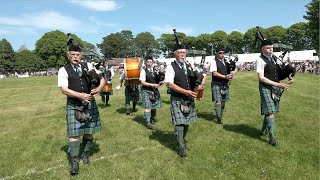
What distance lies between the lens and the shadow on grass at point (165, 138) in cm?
745

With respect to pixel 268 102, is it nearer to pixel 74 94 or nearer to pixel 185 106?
pixel 185 106

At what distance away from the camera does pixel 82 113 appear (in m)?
5.90

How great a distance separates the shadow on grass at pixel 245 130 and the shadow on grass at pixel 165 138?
157cm

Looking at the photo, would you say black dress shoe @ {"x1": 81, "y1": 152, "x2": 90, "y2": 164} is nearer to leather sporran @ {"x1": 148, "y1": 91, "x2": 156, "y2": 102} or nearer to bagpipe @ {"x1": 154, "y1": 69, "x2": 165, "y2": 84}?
leather sporran @ {"x1": 148, "y1": 91, "x2": 156, "y2": 102}

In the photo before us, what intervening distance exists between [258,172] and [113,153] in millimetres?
3007

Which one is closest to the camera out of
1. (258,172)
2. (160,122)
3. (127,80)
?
(258,172)

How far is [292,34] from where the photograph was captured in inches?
3615

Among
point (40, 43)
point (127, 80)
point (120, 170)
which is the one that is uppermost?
point (40, 43)

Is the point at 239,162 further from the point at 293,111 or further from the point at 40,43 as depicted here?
the point at 40,43

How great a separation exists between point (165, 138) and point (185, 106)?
1.80m

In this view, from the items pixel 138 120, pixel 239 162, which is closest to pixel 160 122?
pixel 138 120

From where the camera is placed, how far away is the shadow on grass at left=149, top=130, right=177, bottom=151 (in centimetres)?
745

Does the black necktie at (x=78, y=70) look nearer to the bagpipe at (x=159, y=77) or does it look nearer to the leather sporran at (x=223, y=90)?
the bagpipe at (x=159, y=77)

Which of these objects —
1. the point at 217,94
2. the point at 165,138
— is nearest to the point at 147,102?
the point at 165,138
